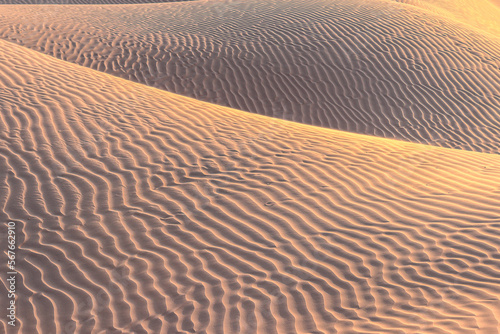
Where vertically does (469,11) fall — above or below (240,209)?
→ above

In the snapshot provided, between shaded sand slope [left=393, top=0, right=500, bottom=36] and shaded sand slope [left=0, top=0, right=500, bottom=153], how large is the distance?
593cm

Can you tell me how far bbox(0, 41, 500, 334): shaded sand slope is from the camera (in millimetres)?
4410

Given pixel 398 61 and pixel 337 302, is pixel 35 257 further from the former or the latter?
pixel 398 61

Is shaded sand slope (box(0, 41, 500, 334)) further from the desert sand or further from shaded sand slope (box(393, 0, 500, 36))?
shaded sand slope (box(393, 0, 500, 36))

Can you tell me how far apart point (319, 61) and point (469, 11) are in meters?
13.8

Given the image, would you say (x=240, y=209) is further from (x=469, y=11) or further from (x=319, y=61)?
(x=469, y=11)

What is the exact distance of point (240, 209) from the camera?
5824 mm

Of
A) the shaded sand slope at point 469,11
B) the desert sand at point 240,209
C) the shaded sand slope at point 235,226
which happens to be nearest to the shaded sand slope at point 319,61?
the desert sand at point 240,209

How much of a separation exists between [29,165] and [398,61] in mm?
10126

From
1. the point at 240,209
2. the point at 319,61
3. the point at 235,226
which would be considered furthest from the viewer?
the point at 319,61

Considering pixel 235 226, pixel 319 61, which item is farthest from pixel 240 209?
pixel 319 61

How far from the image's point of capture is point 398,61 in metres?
13.3

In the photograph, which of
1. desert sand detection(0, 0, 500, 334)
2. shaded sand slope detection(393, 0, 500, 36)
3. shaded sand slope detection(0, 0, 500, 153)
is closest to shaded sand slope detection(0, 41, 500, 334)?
desert sand detection(0, 0, 500, 334)

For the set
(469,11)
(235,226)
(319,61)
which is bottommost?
(235,226)
